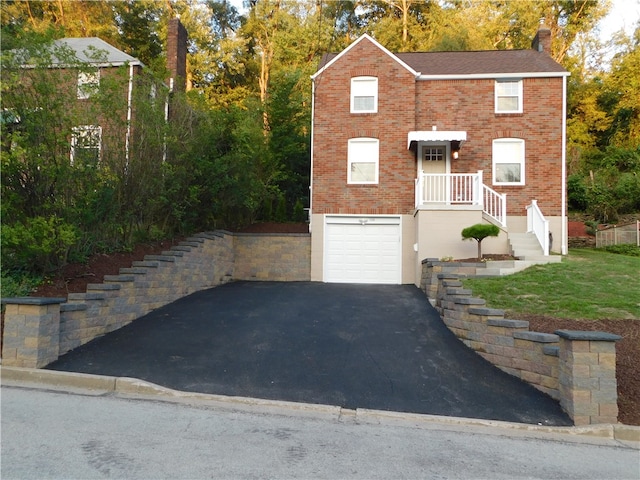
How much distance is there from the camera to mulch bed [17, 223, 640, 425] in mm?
5583

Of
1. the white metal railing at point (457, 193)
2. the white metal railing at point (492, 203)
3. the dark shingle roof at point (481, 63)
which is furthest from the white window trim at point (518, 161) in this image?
the dark shingle roof at point (481, 63)

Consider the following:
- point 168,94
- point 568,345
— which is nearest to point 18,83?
point 168,94

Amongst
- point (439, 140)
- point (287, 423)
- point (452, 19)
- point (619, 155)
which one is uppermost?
point (452, 19)

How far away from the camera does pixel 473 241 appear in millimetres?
12438

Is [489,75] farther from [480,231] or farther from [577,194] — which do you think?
[577,194]

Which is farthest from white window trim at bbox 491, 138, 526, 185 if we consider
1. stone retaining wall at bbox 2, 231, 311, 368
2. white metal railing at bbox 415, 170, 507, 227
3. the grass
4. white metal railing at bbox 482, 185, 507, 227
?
stone retaining wall at bbox 2, 231, 311, 368

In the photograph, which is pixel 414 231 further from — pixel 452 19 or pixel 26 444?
pixel 452 19

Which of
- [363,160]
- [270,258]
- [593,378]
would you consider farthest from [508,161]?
[593,378]

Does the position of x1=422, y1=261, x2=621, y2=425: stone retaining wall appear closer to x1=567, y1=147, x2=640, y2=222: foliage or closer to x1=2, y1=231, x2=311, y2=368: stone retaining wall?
x1=2, y1=231, x2=311, y2=368: stone retaining wall

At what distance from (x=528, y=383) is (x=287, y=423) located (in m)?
3.55

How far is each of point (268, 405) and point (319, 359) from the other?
1.65m

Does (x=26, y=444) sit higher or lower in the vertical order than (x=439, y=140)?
lower

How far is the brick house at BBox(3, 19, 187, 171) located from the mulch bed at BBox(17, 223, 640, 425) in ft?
6.98

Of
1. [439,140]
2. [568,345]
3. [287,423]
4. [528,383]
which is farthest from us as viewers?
[439,140]
